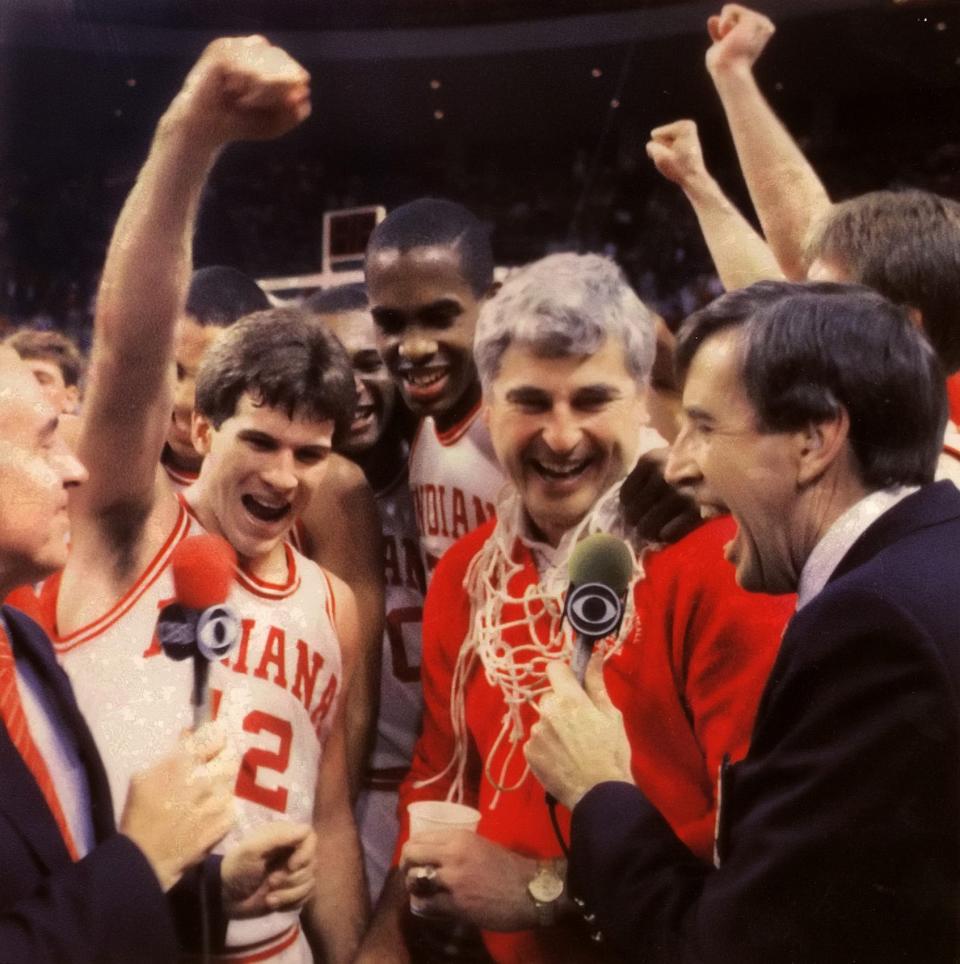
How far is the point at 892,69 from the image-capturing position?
5.38 ft

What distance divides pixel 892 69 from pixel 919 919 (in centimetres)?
110

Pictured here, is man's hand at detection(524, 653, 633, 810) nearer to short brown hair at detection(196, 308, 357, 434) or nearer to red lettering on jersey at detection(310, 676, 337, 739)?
red lettering on jersey at detection(310, 676, 337, 739)

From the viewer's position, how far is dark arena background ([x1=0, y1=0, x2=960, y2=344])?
63.7 inches

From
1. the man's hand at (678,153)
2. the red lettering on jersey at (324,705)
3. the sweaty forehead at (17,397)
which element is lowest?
the red lettering on jersey at (324,705)

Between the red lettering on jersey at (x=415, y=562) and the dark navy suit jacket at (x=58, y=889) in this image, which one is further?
the red lettering on jersey at (x=415, y=562)

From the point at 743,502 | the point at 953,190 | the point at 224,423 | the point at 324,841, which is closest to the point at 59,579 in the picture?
the point at 224,423

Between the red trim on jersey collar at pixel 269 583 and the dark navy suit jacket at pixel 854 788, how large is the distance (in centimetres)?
63

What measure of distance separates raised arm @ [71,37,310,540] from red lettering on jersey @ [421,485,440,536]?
1.22ft

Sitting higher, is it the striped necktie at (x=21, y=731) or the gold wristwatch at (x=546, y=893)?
the striped necktie at (x=21, y=731)

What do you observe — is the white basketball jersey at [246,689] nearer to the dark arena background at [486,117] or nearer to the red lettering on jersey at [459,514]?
the red lettering on jersey at [459,514]

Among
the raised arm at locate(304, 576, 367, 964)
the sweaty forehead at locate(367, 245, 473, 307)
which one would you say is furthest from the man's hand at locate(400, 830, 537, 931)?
the sweaty forehead at locate(367, 245, 473, 307)

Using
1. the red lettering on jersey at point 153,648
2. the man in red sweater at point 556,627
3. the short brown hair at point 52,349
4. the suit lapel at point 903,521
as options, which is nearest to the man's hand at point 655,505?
the man in red sweater at point 556,627

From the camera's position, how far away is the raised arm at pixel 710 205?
1612mm

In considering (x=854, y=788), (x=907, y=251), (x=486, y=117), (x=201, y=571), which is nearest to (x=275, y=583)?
(x=201, y=571)
